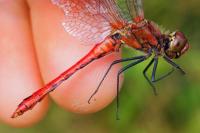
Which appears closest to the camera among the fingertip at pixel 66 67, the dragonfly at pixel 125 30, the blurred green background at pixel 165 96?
the fingertip at pixel 66 67

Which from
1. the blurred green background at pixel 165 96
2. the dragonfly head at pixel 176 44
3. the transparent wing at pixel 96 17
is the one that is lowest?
the blurred green background at pixel 165 96

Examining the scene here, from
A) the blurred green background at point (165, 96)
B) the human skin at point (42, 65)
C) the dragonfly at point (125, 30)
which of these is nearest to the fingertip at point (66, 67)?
the human skin at point (42, 65)

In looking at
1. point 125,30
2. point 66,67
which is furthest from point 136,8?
point 66,67

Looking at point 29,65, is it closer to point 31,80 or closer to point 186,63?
point 31,80

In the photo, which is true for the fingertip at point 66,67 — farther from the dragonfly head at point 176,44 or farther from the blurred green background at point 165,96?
the blurred green background at point 165,96

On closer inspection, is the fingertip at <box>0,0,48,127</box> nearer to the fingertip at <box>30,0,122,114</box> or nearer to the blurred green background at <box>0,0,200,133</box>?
the fingertip at <box>30,0,122,114</box>

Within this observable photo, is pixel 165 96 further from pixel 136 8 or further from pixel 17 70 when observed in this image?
pixel 17 70
